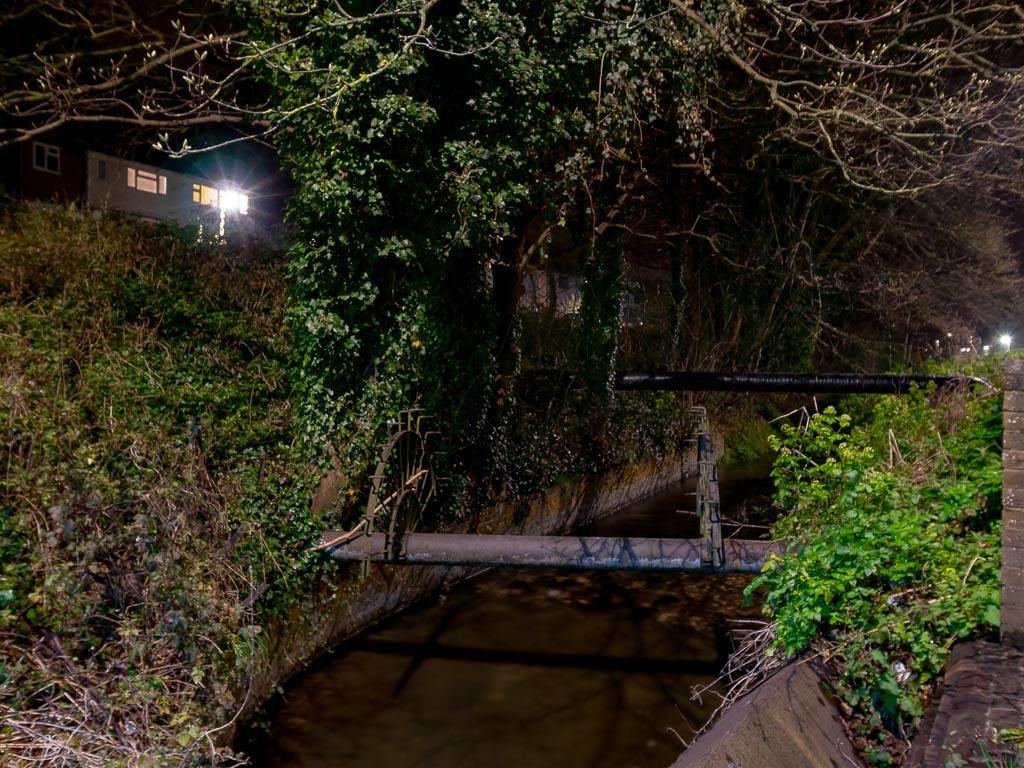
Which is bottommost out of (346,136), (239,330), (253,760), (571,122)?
(253,760)

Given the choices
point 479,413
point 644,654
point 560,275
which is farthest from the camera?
point 560,275

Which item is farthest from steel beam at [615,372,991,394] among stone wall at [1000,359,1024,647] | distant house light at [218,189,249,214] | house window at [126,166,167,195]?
house window at [126,166,167,195]

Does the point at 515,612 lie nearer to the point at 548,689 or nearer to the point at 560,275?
the point at 548,689

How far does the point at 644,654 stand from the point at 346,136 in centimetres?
628

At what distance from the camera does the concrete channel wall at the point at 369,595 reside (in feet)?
22.5

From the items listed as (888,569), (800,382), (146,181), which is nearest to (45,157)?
(146,181)

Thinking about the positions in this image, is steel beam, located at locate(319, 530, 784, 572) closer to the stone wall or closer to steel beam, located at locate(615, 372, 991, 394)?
the stone wall

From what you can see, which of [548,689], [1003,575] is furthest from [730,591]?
[1003,575]

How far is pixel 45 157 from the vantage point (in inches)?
1144

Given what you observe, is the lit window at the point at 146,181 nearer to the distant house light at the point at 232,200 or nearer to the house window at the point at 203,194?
the house window at the point at 203,194

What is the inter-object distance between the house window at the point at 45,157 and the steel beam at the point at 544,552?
90.9ft

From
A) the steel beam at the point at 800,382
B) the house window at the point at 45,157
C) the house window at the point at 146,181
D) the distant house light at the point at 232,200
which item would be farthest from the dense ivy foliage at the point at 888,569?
the house window at the point at 146,181

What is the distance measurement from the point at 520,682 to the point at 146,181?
33567 millimetres

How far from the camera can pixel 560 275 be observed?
61.7 ft
